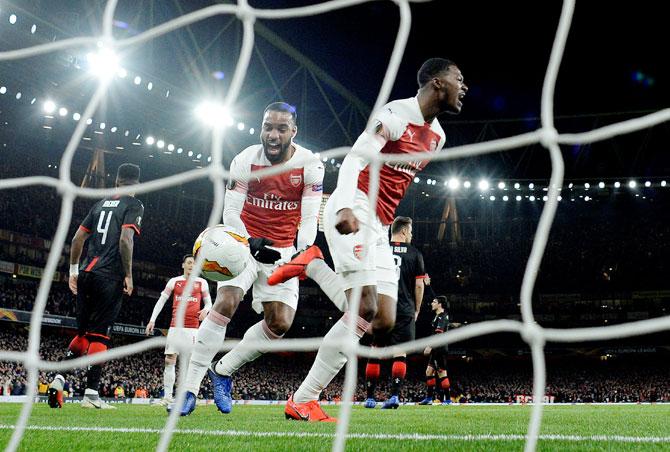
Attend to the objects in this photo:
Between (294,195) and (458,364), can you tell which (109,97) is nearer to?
(294,195)

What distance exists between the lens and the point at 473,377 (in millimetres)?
31281

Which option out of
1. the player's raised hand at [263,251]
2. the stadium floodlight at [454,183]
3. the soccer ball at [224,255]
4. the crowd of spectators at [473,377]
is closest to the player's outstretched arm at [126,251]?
the soccer ball at [224,255]

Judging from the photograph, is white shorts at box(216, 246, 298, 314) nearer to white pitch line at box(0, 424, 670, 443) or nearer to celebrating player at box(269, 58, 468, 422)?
celebrating player at box(269, 58, 468, 422)

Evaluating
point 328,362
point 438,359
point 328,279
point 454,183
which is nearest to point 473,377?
point 454,183

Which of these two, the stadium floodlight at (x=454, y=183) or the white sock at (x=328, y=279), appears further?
the stadium floodlight at (x=454, y=183)

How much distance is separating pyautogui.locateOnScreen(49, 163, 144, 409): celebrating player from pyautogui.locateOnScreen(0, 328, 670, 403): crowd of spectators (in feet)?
54.8

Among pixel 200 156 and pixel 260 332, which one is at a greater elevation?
pixel 200 156

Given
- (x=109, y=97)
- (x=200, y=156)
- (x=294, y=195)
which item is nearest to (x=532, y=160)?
(x=200, y=156)

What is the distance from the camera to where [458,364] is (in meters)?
32.1

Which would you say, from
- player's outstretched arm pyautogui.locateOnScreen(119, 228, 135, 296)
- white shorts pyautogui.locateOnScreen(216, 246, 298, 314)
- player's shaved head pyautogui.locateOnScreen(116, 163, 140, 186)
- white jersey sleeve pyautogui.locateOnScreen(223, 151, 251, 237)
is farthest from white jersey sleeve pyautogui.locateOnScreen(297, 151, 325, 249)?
player's outstretched arm pyautogui.locateOnScreen(119, 228, 135, 296)

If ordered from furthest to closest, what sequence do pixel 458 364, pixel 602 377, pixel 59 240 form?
1. pixel 458 364
2. pixel 602 377
3. pixel 59 240

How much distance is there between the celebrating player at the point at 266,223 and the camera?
428cm

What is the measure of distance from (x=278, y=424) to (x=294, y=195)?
1754mm

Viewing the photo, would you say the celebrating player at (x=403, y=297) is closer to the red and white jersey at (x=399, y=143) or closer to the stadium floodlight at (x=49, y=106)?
the red and white jersey at (x=399, y=143)
